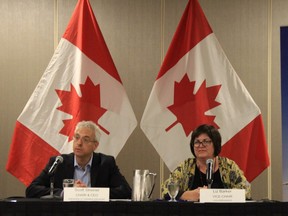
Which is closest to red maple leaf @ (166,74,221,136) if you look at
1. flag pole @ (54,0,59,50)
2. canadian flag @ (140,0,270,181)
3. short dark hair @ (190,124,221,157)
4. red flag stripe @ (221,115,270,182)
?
canadian flag @ (140,0,270,181)

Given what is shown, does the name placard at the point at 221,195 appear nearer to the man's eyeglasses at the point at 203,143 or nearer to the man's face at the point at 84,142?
the man's eyeglasses at the point at 203,143

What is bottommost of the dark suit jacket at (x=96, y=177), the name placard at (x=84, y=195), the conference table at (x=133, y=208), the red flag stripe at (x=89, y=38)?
the conference table at (x=133, y=208)

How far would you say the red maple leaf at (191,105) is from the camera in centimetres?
457

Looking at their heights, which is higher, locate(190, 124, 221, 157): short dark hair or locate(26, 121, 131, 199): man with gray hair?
locate(190, 124, 221, 157): short dark hair

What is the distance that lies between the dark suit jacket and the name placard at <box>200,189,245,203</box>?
1.25 m

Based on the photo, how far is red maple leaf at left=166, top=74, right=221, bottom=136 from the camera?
457cm

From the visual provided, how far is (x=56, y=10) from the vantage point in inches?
204

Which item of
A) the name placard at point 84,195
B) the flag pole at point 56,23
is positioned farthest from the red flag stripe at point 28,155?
the name placard at point 84,195

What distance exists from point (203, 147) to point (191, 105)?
918mm

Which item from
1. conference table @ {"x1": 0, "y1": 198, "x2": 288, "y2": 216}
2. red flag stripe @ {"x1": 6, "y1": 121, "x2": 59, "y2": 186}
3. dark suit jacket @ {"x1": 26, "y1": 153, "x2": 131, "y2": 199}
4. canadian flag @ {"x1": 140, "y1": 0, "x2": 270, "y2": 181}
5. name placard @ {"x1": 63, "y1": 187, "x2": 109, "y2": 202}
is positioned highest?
canadian flag @ {"x1": 140, "y1": 0, "x2": 270, "y2": 181}

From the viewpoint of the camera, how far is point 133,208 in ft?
8.11

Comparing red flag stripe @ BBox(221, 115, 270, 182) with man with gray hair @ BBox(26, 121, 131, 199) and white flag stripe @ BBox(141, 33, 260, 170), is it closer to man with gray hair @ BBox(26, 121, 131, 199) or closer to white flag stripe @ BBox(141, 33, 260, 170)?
white flag stripe @ BBox(141, 33, 260, 170)

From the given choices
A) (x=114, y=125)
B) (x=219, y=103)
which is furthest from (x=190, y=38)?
(x=114, y=125)

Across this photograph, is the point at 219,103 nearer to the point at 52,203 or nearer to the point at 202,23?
the point at 202,23
